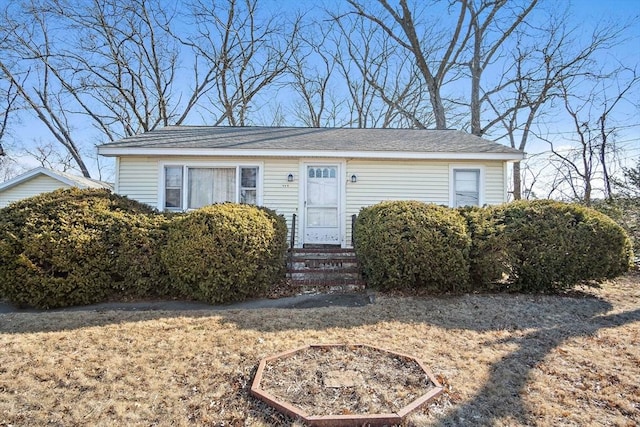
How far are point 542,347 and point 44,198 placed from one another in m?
7.55

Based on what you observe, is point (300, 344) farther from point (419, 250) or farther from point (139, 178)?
point (139, 178)

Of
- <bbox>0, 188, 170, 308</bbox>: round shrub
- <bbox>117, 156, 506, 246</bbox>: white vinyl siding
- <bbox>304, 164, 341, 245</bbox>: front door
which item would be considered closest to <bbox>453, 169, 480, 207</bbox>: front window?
<bbox>117, 156, 506, 246</bbox>: white vinyl siding

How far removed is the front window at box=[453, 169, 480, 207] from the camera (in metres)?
8.64

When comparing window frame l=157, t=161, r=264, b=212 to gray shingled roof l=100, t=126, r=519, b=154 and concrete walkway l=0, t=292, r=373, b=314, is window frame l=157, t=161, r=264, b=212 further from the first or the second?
concrete walkway l=0, t=292, r=373, b=314

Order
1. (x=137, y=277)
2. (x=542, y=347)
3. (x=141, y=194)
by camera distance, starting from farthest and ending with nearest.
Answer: (x=141, y=194) → (x=137, y=277) → (x=542, y=347)

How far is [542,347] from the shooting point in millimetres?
3750

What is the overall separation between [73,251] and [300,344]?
4029 mm

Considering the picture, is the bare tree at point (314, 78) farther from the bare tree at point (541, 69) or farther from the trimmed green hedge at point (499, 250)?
the trimmed green hedge at point (499, 250)

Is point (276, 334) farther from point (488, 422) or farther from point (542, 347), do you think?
point (542, 347)

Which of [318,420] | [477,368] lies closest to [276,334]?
[318,420]

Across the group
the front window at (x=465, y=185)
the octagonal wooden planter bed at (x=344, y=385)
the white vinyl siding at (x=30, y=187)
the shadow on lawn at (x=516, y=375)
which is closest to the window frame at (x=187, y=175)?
the front window at (x=465, y=185)

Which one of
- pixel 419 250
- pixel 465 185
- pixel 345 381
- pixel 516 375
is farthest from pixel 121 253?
pixel 465 185

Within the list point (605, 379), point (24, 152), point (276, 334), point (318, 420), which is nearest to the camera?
point (318, 420)

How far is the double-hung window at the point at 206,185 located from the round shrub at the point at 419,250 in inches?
152
